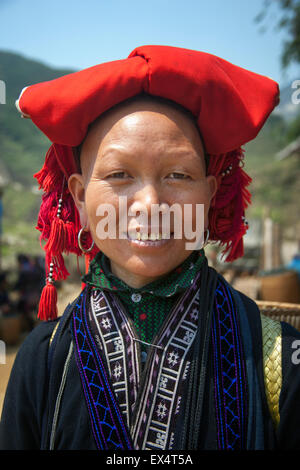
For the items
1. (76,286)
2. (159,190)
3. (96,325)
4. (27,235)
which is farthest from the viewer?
(27,235)

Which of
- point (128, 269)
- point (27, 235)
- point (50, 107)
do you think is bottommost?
point (128, 269)

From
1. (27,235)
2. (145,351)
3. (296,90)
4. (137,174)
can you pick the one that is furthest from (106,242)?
(27,235)

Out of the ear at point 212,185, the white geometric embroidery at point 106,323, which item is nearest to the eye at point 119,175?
the ear at point 212,185

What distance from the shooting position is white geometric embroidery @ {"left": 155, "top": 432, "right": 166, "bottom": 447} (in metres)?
1.12

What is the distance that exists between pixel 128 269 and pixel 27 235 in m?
18.0

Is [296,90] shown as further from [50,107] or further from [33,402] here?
[33,402]

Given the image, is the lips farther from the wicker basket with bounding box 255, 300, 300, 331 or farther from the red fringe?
the wicker basket with bounding box 255, 300, 300, 331

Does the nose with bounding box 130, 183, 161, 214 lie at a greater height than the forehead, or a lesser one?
lesser

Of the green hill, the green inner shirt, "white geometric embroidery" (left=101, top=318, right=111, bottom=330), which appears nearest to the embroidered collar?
the green inner shirt

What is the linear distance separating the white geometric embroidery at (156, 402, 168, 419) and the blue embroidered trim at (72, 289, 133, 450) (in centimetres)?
11

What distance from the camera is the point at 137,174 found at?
1.14 m

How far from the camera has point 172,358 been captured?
118 centimetres

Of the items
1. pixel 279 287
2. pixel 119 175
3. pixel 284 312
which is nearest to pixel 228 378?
pixel 119 175

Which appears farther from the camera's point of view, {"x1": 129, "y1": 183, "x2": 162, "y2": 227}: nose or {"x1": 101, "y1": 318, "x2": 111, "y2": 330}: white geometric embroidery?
{"x1": 101, "y1": 318, "x2": 111, "y2": 330}: white geometric embroidery
